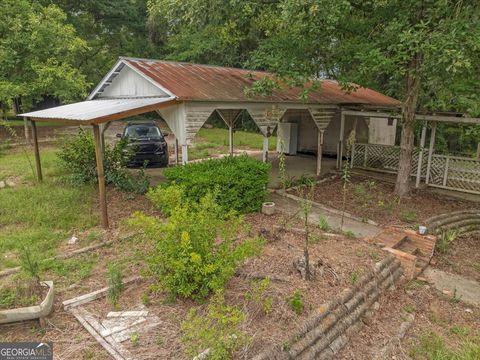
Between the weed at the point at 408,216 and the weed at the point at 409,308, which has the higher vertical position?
the weed at the point at 408,216

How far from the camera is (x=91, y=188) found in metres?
9.43

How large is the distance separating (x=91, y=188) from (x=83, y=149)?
49.3 inches

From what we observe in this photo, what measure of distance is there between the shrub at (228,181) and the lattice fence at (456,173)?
6658mm

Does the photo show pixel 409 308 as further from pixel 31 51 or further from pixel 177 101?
pixel 31 51

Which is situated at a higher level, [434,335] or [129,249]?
[129,249]

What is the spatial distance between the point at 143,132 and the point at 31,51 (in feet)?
24.4

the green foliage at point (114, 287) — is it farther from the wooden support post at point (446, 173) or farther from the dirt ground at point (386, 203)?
the wooden support post at point (446, 173)

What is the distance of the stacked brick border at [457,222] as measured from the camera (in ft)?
25.7

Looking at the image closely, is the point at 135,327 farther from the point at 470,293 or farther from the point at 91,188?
the point at 91,188

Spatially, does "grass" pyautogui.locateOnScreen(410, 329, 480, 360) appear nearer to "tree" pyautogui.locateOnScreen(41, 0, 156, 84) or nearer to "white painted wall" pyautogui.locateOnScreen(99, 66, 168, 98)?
"white painted wall" pyautogui.locateOnScreen(99, 66, 168, 98)

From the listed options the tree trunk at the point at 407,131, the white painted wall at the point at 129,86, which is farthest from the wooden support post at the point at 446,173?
the white painted wall at the point at 129,86

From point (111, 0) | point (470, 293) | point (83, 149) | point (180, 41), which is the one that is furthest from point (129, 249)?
point (111, 0)

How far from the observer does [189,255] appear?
4.05m

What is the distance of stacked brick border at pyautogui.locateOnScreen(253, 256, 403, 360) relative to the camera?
364 cm
